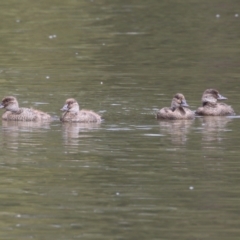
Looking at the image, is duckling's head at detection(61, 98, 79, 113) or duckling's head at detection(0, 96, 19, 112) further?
duckling's head at detection(0, 96, 19, 112)

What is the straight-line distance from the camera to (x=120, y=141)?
14.7 meters

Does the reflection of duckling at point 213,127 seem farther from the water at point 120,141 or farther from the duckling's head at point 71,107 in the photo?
the duckling's head at point 71,107

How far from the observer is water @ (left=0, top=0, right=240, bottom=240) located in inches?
415

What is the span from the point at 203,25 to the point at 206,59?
23.8 ft

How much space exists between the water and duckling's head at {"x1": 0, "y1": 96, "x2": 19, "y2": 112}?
1.23ft

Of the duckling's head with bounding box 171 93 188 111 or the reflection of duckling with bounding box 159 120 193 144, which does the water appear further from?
the duckling's head with bounding box 171 93 188 111

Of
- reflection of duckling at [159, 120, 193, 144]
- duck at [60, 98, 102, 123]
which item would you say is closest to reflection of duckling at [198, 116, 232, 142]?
reflection of duckling at [159, 120, 193, 144]

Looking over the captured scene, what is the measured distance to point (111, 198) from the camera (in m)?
11.4

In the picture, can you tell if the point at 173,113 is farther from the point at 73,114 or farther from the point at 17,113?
the point at 17,113

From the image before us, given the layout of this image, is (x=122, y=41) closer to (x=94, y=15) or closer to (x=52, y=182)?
(x=94, y=15)

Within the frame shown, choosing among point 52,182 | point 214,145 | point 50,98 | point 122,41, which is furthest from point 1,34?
point 52,182

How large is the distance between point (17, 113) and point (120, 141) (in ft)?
9.14

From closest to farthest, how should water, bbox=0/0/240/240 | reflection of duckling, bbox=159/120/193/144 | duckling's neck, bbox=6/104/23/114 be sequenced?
water, bbox=0/0/240/240 → reflection of duckling, bbox=159/120/193/144 → duckling's neck, bbox=6/104/23/114

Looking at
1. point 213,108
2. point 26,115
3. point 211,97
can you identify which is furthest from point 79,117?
point 211,97
